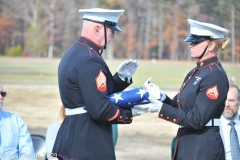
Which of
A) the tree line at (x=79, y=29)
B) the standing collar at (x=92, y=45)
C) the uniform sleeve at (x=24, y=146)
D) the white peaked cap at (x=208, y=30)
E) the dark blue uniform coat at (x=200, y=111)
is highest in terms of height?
the white peaked cap at (x=208, y=30)

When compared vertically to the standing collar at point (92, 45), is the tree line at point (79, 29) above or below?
below

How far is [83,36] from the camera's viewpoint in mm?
4082

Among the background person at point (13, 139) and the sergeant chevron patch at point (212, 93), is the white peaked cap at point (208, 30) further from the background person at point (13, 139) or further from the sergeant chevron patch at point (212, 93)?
the background person at point (13, 139)

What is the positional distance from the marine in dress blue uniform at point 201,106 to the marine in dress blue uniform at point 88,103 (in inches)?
16.0

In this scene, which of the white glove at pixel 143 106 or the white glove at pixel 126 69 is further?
the white glove at pixel 126 69

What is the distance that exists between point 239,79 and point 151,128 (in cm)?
2000

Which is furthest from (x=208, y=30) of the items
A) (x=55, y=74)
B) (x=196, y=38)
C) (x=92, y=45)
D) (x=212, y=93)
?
(x=55, y=74)

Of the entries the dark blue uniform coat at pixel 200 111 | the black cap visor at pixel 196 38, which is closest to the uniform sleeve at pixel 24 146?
the dark blue uniform coat at pixel 200 111

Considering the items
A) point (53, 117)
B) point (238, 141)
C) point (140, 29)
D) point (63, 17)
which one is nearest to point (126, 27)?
point (140, 29)

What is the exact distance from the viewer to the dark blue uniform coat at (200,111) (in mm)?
4172

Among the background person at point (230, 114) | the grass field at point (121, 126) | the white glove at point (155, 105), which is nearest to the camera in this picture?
the white glove at point (155, 105)

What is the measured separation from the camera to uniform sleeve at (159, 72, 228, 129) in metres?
4.16

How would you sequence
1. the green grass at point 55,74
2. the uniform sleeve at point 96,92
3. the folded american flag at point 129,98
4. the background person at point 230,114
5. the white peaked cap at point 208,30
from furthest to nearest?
1. the green grass at point 55,74
2. the background person at point 230,114
3. the white peaked cap at point 208,30
4. the folded american flag at point 129,98
5. the uniform sleeve at point 96,92

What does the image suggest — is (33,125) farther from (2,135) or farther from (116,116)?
(116,116)
